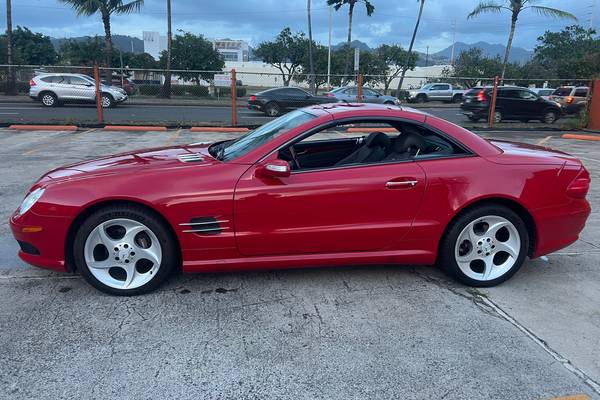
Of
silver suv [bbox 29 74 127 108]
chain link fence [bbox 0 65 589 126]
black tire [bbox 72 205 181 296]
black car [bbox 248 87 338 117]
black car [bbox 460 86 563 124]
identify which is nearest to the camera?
black tire [bbox 72 205 181 296]

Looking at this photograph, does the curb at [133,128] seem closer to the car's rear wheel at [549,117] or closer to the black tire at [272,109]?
the black tire at [272,109]

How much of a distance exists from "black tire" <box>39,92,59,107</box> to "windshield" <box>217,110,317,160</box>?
799 inches

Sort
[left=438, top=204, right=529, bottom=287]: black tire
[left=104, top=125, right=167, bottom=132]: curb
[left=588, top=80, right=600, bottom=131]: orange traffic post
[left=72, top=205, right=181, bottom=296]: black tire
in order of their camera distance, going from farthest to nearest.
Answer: [left=588, top=80, right=600, bottom=131]: orange traffic post → [left=104, top=125, right=167, bottom=132]: curb → [left=438, top=204, right=529, bottom=287]: black tire → [left=72, top=205, right=181, bottom=296]: black tire

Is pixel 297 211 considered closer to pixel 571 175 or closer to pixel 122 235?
pixel 122 235

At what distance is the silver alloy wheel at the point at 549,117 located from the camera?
19609 mm

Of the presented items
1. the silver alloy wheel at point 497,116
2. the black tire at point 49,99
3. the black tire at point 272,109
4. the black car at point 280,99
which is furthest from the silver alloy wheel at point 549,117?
the black tire at point 49,99

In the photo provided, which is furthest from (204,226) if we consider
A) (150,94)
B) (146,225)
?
(150,94)

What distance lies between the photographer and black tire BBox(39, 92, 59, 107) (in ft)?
70.1

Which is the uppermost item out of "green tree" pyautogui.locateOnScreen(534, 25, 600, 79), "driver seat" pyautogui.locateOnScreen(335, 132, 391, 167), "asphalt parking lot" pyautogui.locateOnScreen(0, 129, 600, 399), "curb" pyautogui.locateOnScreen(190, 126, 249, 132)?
"green tree" pyautogui.locateOnScreen(534, 25, 600, 79)

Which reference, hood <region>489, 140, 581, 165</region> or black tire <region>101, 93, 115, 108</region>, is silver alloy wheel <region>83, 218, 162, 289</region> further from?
black tire <region>101, 93, 115, 108</region>

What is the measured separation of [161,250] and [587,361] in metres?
2.94

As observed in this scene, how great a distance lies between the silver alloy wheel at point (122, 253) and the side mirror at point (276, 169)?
948mm

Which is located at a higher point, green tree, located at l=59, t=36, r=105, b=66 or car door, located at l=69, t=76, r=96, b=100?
green tree, located at l=59, t=36, r=105, b=66

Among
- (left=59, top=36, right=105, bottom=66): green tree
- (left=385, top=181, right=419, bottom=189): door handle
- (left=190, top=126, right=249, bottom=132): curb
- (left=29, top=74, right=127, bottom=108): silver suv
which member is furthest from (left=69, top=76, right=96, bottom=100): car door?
(left=59, top=36, right=105, bottom=66): green tree
